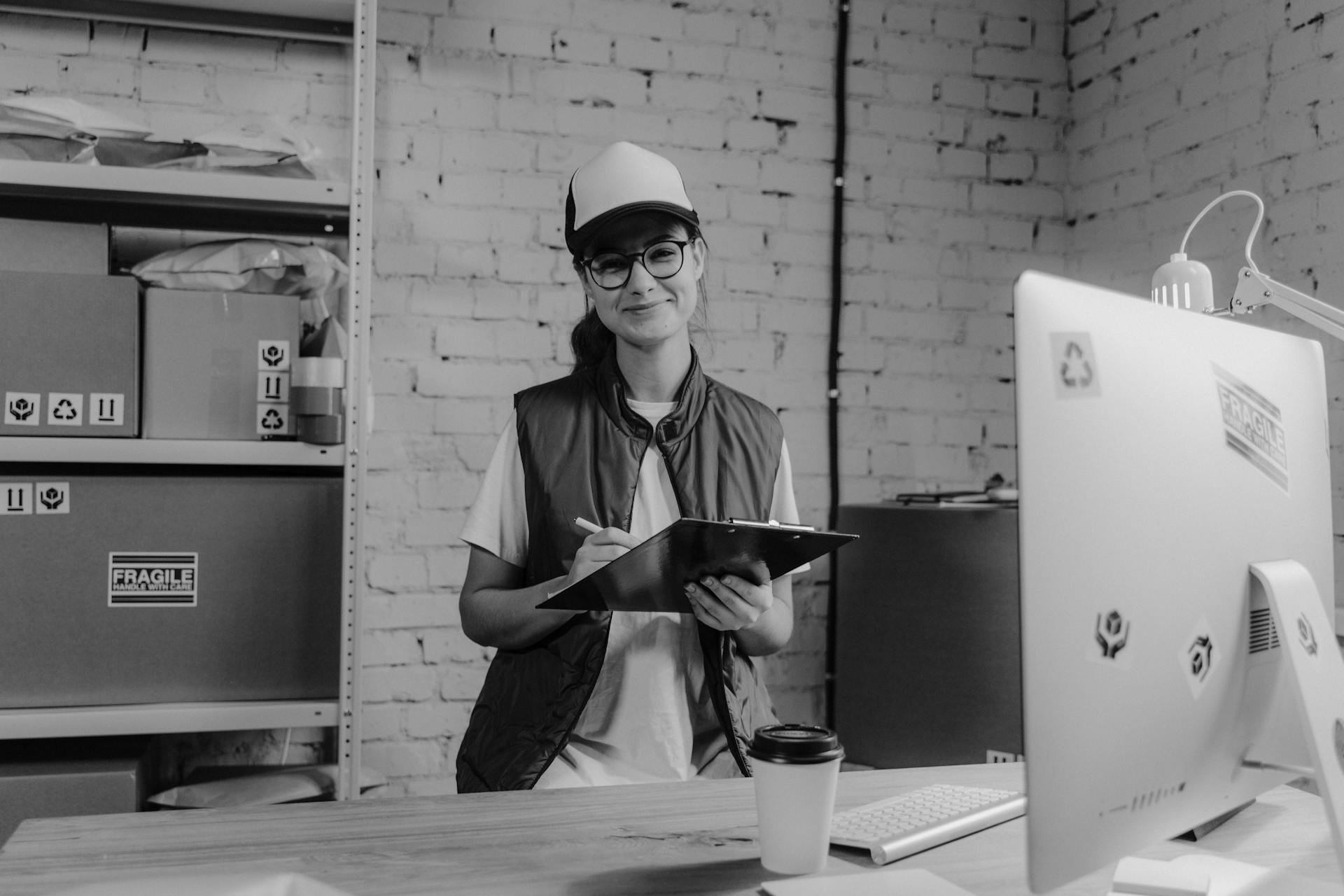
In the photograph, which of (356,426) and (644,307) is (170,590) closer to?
(356,426)

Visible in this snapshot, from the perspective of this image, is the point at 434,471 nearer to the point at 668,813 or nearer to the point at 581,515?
the point at 581,515

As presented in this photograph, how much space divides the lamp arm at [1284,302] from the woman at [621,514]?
748 millimetres

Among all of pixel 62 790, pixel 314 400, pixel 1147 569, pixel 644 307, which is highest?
pixel 644 307

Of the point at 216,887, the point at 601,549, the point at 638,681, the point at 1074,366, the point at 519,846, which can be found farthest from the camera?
the point at 638,681

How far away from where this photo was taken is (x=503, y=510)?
65.4 inches

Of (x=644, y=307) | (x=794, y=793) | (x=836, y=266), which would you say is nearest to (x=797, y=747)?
(x=794, y=793)

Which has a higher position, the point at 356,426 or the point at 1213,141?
the point at 1213,141

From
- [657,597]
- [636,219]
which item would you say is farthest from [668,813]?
[636,219]

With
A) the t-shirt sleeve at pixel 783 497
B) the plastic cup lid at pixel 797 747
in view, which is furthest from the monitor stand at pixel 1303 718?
the t-shirt sleeve at pixel 783 497

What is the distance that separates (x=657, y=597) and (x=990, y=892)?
25.7 inches

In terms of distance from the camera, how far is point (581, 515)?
1.61 meters

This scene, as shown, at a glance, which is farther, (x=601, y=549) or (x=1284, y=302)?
(x=601, y=549)

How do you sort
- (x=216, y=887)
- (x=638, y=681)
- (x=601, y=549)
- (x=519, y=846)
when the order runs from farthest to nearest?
(x=638, y=681) < (x=601, y=549) < (x=519, y=846) < (x=216, y=887)

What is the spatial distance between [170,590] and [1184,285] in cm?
158
